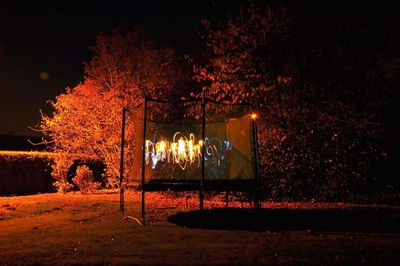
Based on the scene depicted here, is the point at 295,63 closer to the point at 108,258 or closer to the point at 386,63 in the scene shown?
the point at 386,63

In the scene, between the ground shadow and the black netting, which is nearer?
the ground shadow

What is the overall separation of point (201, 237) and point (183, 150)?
177 inches

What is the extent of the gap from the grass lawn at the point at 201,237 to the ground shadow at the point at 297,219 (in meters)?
0.02

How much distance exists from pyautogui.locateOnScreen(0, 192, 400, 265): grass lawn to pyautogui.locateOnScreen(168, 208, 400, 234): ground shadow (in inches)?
0.8

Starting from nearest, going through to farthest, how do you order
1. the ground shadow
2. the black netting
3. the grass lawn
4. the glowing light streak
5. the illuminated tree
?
the grass lawn → the ground shadow → the black netting → the glowing light streak → the illuminated tree

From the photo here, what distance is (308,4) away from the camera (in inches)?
653

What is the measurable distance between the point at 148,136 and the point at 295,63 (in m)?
5.91

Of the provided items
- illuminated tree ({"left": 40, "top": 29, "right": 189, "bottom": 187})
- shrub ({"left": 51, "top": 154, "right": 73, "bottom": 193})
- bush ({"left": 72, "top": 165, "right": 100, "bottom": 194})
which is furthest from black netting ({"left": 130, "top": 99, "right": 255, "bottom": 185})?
shrub ({"left": 51, "top": 154, "right": 73, "bottom": 193})

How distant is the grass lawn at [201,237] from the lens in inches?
264

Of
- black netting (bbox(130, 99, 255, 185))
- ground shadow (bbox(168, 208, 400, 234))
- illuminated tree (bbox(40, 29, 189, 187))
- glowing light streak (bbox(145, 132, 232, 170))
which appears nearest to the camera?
ground shadow (bbox(168, 208, 400, 234))

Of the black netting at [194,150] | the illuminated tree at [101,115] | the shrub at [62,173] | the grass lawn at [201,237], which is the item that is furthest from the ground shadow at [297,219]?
the shrub at [62,173]

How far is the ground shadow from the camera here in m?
9.53

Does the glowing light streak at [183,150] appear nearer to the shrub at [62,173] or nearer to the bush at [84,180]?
the bush at [84,180]

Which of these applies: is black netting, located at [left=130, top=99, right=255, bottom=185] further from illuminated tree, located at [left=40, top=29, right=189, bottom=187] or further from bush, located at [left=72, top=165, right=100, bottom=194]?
bush, located at [left=72, top=165, right=100, bottom=194]
